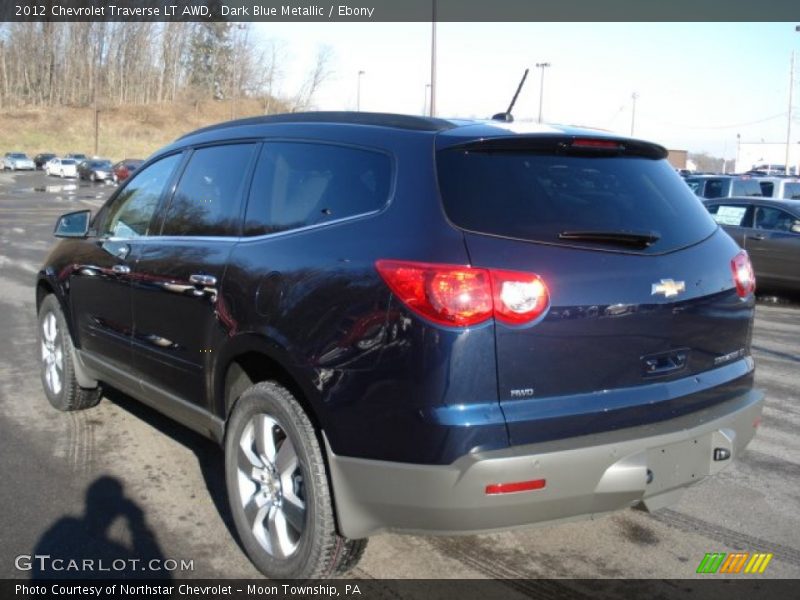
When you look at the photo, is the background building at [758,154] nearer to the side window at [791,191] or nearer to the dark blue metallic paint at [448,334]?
the side window at [791,191]

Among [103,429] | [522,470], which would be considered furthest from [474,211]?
[103,429]

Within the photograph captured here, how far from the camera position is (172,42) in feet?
326

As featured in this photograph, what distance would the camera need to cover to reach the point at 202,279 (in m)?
3.66

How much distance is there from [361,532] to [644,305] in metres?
1.33

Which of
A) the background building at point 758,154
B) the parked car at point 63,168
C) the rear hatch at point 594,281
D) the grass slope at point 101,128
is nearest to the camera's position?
the rear hatch at point 594,281

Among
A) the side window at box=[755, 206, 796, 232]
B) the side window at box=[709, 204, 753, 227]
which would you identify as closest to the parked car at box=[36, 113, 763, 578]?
the side window at box=[755, 206, 796, 232]

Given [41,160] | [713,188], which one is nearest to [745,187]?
[713,188]

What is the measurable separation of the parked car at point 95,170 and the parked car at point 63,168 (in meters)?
2.44

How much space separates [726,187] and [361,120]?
15.9 meters

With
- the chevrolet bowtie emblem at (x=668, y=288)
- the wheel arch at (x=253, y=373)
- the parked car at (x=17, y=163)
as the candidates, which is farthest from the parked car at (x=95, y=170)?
the chevrolet bowtie emblem at (x=668, y=288)

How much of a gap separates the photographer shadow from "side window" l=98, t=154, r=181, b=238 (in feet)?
4.99

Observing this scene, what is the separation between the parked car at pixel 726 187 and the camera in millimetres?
17359

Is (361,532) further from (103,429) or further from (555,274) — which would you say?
(103,429)

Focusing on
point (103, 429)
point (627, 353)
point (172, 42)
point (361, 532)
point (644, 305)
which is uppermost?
point (172, 42)
